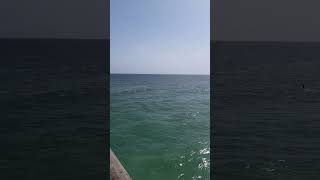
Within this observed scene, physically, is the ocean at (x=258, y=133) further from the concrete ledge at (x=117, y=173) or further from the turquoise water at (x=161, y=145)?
the turquoise water at (x=161, y=145)

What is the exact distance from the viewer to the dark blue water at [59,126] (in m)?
2.78

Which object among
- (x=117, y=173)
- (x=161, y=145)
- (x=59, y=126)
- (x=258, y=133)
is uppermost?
(x=59, y=126)

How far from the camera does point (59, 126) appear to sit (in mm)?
3320

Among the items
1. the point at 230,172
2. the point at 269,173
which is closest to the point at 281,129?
the point at 269,173

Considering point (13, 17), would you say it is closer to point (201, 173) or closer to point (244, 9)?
point (244, 9)

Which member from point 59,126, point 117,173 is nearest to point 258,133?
point 117,173

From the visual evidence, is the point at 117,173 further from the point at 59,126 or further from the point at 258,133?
the point at 258,133

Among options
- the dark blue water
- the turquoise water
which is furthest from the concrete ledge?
the turquoise water

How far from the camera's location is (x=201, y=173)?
6.81 metres

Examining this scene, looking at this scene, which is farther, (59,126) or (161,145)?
(161,145)

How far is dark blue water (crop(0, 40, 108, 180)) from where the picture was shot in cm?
278

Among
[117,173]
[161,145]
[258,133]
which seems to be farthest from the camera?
[161,145]

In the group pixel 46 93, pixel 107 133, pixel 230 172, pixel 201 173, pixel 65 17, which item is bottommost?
pixel 201 173

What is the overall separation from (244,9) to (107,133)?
1632mm
